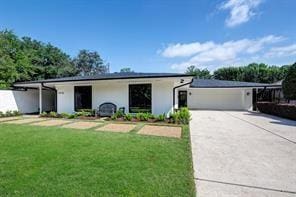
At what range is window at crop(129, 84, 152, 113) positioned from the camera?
1330cm

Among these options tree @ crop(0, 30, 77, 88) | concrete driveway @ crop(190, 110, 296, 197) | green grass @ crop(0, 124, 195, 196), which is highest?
tree @ crop(0, 30, 77, 88)

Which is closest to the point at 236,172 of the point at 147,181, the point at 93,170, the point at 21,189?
the point at 147,181

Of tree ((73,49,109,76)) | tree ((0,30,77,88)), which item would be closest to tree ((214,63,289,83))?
tree ((73,49,109,76))

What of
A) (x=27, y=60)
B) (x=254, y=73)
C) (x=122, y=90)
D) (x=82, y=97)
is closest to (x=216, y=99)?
(x=122, y=90)

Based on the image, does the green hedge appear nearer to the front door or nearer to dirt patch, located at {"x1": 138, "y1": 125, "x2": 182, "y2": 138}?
the front door

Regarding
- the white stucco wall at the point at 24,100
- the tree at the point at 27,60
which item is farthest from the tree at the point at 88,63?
the white stucco wall at the point at 24,100

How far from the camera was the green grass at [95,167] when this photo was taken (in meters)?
3.18

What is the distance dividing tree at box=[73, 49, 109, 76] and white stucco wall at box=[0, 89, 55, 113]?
79.6 ft

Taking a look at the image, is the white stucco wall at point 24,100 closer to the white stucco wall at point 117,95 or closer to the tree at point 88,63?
the white stucco wall at point 117,95

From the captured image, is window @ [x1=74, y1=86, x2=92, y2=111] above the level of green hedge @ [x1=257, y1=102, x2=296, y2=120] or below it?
above

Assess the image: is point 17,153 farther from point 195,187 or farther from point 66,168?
point 195,187

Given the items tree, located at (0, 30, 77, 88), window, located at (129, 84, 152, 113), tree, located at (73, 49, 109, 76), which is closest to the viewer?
window, located at (129, 84, 152, 113)

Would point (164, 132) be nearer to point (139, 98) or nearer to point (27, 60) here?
point (139, 98)

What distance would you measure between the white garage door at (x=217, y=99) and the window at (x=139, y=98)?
10.9 m
